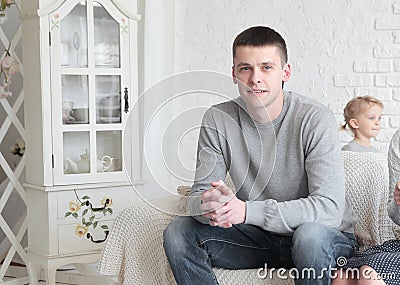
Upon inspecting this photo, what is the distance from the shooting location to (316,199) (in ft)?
6.12

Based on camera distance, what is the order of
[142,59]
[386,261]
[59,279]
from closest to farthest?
[386,261], [59,279], [142,59]

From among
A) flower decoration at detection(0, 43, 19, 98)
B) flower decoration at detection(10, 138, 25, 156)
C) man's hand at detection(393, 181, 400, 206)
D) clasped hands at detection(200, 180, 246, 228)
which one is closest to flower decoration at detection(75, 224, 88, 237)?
flower decoration at detection(10, 138, 25, 156)

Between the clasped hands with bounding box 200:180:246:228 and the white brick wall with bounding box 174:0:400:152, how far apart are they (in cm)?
167

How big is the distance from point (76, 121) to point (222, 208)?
3.90 ft

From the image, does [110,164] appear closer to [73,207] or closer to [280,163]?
[73,207]

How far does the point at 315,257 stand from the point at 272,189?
0.98ft

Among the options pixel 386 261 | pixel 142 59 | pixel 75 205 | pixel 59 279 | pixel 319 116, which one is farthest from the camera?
pixel 142 59

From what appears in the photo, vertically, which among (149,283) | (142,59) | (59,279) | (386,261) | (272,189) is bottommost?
(59,279)

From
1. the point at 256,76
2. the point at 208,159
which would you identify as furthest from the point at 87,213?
the point at 256,76

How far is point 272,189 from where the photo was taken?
200 cm

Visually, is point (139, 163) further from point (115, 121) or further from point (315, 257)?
point (315, 257)

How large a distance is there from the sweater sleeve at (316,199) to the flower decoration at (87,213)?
1.15m

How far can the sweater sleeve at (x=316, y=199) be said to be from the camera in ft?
6.13

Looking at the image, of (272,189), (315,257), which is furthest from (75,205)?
(315,257)
